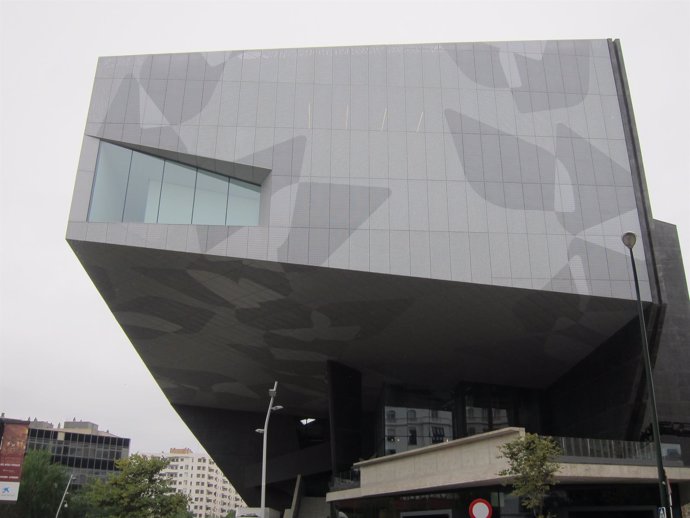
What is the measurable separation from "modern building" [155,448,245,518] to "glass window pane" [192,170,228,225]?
170301 mm

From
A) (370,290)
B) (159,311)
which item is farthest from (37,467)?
(370,290)

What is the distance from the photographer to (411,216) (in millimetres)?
24703

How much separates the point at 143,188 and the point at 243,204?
4029 millimetres

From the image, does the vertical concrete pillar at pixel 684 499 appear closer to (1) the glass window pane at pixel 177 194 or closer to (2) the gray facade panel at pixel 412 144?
(2) the gray facade panel at pixel 412 144

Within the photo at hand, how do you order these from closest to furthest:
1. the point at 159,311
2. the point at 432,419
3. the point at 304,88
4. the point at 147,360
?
the point at 304,88
the point at 159,311
the point at 432,419
the point at 147,360

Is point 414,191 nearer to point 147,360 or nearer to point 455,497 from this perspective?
point 455,497

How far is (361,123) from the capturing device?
26.2 m

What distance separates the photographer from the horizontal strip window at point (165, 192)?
2527 cm

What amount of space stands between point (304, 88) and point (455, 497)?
1710 centimetres

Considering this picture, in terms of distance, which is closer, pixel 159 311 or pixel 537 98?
pixel 537 98

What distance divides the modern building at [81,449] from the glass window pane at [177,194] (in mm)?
80381

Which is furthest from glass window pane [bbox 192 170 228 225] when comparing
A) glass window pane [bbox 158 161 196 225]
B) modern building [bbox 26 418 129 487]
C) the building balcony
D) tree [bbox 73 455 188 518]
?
modern building [bbox 26 418 129 487]

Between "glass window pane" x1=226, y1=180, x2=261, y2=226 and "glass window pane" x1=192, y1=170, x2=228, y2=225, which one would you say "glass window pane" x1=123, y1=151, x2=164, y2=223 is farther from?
"glass window pane" x1=226, y1=180, x2=261, y2=226

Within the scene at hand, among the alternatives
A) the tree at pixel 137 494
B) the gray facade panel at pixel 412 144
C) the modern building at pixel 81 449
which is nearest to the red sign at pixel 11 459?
the tree at pixel 137 494
